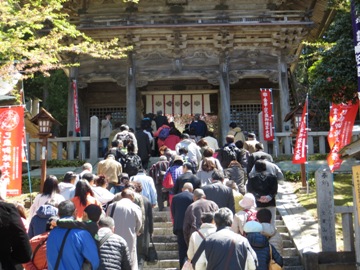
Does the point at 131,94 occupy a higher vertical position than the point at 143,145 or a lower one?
higher

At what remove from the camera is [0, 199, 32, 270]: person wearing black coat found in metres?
4.55

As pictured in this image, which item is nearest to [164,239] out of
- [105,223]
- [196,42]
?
[105,223]

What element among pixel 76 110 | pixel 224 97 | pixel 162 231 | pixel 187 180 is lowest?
pixel 162 231

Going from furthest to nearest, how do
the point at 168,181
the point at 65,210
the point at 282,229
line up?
the point at 282,229 < the point at 168,181 < the point at 65,210

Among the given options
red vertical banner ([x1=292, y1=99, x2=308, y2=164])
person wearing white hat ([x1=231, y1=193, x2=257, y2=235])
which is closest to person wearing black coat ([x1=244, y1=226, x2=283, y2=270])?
person wearing white hat ([x1=231, y1=193, x2=257, y2=235])

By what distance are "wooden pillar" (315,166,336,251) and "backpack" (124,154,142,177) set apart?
3.37 meters

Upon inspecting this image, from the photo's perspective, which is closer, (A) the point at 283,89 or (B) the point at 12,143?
(B) the point at 12,143

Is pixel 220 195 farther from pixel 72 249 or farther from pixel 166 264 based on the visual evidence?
pixel 72 249

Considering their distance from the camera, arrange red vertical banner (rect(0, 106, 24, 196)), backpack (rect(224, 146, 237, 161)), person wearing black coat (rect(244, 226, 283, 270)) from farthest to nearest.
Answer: backpack (rect(224, 146, 237, 161)) → red vertical banner (rect(0, 106, 24, 196)) → person wearing black coat (rect(244, 226, 283, 270))

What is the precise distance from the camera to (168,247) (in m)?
8.90

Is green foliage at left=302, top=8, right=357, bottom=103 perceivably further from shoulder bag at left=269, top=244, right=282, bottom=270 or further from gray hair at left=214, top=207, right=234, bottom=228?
gray hair at left=214, top=207, right=234, bottom=228

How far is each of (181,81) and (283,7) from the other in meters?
4.93

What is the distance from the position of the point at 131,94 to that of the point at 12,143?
767cm

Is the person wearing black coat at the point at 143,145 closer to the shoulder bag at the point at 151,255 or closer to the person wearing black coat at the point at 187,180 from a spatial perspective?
the person wearing black coat at the point at 187,180
